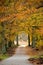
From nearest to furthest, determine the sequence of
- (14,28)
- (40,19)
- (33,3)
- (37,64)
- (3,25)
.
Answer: (33,3)
(37,64)
(40,19)
(3,25)
(14,28)

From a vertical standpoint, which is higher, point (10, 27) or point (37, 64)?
point (10, 27)

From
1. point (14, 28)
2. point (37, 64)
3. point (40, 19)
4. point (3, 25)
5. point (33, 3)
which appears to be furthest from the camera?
point (14, 28)

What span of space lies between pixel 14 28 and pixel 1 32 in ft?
8.94

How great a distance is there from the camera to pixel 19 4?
18.8 metres

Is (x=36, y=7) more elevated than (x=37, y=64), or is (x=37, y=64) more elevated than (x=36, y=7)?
(x=36, y=7)

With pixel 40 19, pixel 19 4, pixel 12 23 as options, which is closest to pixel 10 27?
pixel 12 23

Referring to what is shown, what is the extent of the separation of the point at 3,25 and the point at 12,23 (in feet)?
7.40

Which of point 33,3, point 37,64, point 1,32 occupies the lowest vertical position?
point 37,64

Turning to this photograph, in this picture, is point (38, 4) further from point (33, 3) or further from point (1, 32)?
point (1, 32)

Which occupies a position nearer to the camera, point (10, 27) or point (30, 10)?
point (30, 10)

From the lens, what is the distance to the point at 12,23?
122 feet

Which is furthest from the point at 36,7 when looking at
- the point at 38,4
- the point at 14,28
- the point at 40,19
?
the point at 14,28

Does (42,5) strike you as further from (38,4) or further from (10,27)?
(10,27)

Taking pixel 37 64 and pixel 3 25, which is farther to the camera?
pixel 3 25
